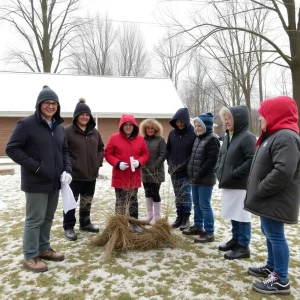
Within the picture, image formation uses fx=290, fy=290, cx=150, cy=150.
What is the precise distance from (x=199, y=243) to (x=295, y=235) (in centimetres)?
158

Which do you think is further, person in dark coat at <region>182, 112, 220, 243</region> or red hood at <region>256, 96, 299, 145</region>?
person in dark coat at <region>182, 112, 220, 243</region>

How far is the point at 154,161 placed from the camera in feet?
15.6

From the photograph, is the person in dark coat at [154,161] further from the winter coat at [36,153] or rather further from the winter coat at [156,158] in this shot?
the winter coat at [36,153]

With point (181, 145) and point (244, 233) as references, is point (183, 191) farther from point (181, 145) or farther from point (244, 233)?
point (244, 233)

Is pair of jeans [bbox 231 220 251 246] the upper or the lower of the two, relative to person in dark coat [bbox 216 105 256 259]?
lower

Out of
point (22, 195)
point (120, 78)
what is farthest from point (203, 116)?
point (120, 78)

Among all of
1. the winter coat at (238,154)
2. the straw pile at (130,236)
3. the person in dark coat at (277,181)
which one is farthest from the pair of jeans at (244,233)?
the straw pile at (130,236)

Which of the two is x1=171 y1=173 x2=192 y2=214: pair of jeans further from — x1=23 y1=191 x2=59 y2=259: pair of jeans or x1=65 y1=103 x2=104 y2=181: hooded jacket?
x1=23 y1=191 x2=59 y2=259: pair of jeans

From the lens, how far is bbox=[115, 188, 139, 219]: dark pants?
404 centimetres

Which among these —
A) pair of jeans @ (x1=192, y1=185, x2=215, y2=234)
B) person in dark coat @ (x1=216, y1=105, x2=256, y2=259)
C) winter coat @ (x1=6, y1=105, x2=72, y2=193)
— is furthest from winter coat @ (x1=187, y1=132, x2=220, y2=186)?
winter coat @ (x1=6, y1=105, x2=72, y2=193)

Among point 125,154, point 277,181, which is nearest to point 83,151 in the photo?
point 125,154

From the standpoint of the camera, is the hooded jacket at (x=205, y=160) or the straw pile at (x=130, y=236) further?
the hooded jacket at (x=205, y=160)

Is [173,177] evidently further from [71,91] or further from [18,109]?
[71,91]

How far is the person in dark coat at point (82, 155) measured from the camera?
170 inches
